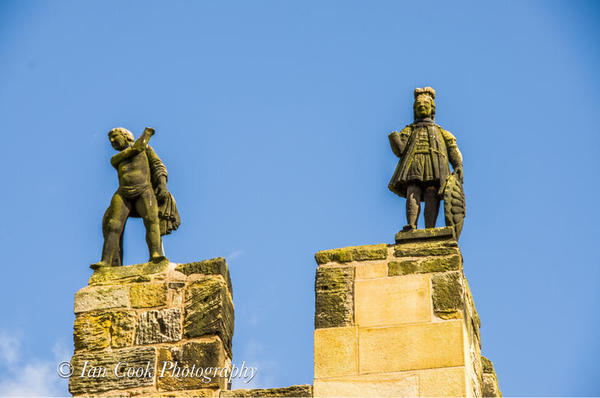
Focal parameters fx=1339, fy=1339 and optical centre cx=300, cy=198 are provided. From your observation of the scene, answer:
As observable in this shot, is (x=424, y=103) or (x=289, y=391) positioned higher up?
Answer: (x=424, y=103)

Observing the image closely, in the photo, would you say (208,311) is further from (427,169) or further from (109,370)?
(427,169)

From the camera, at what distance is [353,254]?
39.3 feet

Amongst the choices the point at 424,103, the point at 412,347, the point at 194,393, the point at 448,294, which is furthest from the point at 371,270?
the point at 424,103

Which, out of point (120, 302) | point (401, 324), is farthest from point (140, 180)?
point (401, 324)

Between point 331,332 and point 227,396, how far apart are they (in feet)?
3.44

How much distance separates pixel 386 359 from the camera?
1130cm

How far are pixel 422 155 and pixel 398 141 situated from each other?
1.02 ft

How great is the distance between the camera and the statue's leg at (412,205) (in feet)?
40.0

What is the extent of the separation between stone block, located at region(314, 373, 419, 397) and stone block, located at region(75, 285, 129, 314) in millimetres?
2024

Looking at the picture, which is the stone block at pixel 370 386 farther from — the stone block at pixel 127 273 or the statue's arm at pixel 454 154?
the statue's arm at pixel 454 154

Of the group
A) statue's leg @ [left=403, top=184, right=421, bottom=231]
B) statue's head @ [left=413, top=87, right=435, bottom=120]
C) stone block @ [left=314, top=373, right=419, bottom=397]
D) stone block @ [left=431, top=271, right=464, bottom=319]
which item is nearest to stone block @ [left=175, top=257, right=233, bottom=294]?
stone block @ [left=314, top=373, right=419, bottom=397]

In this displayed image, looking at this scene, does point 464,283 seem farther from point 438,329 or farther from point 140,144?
point 140,144

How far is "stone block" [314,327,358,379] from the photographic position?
11.4 m

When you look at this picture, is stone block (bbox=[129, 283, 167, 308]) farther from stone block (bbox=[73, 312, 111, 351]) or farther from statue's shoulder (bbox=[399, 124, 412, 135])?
statue's shoulder (bbox=[399, 124, 412, 135])
